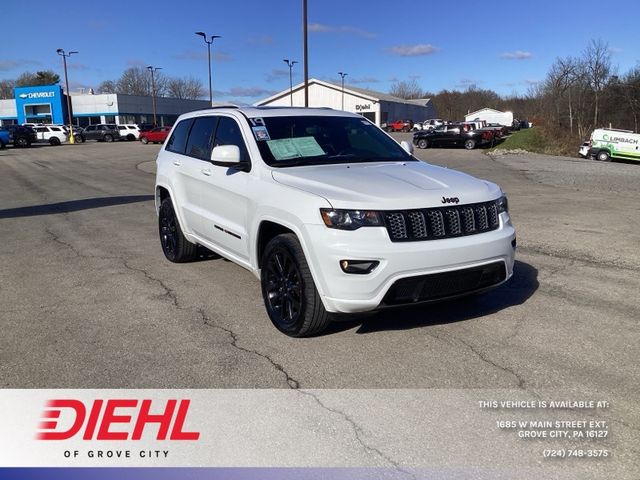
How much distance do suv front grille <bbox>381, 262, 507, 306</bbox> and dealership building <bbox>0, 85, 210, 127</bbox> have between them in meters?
78.7

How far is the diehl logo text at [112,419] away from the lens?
3104mm

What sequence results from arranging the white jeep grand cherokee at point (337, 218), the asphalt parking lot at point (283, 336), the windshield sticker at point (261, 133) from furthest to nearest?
the windshield sticker at point (261, 133)
the white jeep grand cherokee at point (337, 218)
the asphalt parking lot at point (283, 336)

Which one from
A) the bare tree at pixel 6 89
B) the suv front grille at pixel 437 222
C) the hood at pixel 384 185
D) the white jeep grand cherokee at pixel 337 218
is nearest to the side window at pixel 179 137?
the white jeep grand cherokee at pixel 337 218

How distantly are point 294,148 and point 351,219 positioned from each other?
4.65ft

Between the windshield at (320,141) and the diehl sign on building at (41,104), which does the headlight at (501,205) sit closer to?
the windshield at (320,141)

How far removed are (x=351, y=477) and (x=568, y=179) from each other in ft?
57.8

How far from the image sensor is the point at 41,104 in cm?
7475

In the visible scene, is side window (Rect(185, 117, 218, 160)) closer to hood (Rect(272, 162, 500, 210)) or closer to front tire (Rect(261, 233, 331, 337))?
hood (Rect(272, 162, 500, 210))


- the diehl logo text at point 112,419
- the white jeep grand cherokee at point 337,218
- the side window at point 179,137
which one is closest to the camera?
the diehl logo text at point 112,419

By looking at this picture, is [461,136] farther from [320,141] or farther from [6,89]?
[6,89]

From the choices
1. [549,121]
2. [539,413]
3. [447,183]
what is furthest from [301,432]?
[549,121]

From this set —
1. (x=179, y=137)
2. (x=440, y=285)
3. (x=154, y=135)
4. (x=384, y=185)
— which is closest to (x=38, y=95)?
(x=154, y=135)

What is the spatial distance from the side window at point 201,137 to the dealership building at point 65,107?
248 feet

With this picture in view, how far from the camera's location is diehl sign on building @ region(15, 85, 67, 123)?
73.6 metres
